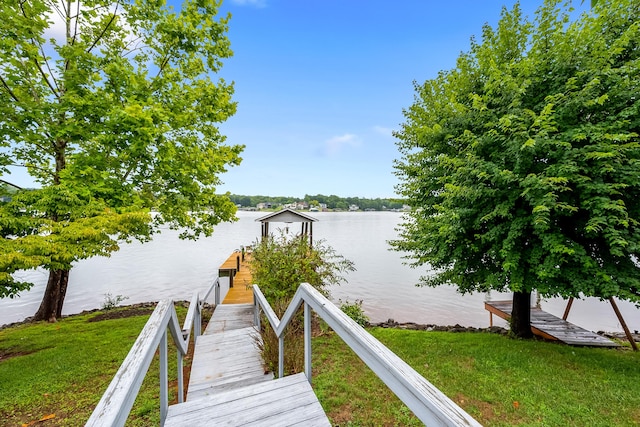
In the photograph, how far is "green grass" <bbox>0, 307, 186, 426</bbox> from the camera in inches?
138

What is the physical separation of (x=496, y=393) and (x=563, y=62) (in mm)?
5681

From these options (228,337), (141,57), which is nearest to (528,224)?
(228,337)

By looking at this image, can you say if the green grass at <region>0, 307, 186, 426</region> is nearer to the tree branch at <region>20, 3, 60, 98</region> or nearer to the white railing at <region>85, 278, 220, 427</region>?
the white railing at <region>85, 278, 220, 427</region>

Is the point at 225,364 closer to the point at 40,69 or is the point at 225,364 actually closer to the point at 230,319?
the point at 230,319

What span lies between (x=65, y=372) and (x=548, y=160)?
29.4 ft

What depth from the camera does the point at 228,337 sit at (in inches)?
190

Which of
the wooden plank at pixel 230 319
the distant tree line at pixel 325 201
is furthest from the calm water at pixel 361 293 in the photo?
the distant tree line at pixel 325 201

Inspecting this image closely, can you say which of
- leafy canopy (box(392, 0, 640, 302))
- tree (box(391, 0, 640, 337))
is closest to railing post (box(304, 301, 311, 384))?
leafy canopy (box(392, 0, 640, 302))

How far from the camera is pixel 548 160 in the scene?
4.66 m

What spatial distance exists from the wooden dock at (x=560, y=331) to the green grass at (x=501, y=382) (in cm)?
31

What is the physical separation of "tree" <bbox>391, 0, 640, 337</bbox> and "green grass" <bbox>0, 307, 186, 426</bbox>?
5.74 m

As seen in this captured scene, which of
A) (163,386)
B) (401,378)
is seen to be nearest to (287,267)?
(163,386)

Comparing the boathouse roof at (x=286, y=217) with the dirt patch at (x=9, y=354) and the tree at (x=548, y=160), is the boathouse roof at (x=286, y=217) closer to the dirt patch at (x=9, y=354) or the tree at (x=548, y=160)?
the tree at (x=548, y=160)

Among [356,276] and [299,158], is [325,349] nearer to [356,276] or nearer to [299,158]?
[356,276]
